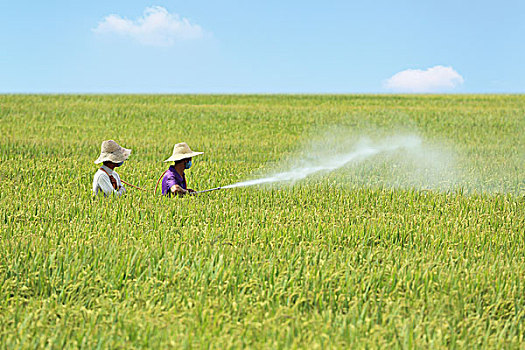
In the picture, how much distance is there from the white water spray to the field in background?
0.76m

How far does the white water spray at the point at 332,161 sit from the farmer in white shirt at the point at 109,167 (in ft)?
6.10

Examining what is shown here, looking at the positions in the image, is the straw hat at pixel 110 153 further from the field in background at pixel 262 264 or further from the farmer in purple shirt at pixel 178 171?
the farmer in purple shirt at pixel 178 171

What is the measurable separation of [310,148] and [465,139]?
21.1 feet

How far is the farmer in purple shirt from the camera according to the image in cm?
781

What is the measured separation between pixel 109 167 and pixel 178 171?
3.22 ft

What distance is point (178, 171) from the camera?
8.09m

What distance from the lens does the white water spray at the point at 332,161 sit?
432 inches

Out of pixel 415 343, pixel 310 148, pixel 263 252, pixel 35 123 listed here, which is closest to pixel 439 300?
pixel 415 343

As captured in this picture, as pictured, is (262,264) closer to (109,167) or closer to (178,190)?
(178,190)

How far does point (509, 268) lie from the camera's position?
206 inches

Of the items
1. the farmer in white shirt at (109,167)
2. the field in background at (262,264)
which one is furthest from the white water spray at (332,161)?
the farmer in white shirt at (109,167)

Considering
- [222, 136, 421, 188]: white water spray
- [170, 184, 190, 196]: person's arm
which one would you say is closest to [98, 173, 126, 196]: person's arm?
[170, 184, 190, 196]: person's arm

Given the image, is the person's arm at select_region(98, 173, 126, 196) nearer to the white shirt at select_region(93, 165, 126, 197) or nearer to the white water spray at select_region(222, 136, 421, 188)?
the white shirt at select_region(93, 165, 126, 197)

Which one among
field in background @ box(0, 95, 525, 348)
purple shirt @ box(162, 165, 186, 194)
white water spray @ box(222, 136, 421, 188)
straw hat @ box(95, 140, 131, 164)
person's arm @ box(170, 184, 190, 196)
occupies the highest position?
straw hat @ box(95, 140, 131, 164)
